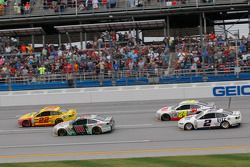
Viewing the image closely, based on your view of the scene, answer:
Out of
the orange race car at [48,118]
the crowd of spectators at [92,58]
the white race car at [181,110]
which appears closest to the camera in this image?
the white race car at [181,110]

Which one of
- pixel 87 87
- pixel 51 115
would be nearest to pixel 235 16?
pixel 87 87

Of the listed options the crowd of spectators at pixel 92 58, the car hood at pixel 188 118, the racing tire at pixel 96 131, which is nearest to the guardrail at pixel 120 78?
the crowd of spectators at pixel 92 58

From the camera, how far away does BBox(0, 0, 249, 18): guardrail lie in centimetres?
4012

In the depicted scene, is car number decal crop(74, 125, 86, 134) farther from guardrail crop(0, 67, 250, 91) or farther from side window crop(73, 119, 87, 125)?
guardrail crop(0, 67, 250, 91)

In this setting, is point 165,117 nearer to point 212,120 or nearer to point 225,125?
point 212,120

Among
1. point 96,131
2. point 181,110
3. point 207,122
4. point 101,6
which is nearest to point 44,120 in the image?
point 96,131

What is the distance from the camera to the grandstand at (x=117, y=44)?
36.1m

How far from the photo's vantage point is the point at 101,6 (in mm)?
41531

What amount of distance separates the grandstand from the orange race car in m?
9.81

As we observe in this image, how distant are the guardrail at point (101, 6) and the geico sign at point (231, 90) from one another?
11.3 meters

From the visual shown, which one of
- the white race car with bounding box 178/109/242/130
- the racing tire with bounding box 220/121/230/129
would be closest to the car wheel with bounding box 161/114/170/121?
the white race car with bounding box 178/109/242/130

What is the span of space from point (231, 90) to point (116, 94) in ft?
22.1

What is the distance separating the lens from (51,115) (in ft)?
86.5

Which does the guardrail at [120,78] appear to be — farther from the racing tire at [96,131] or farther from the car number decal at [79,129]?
the car number decal at [79,129]
